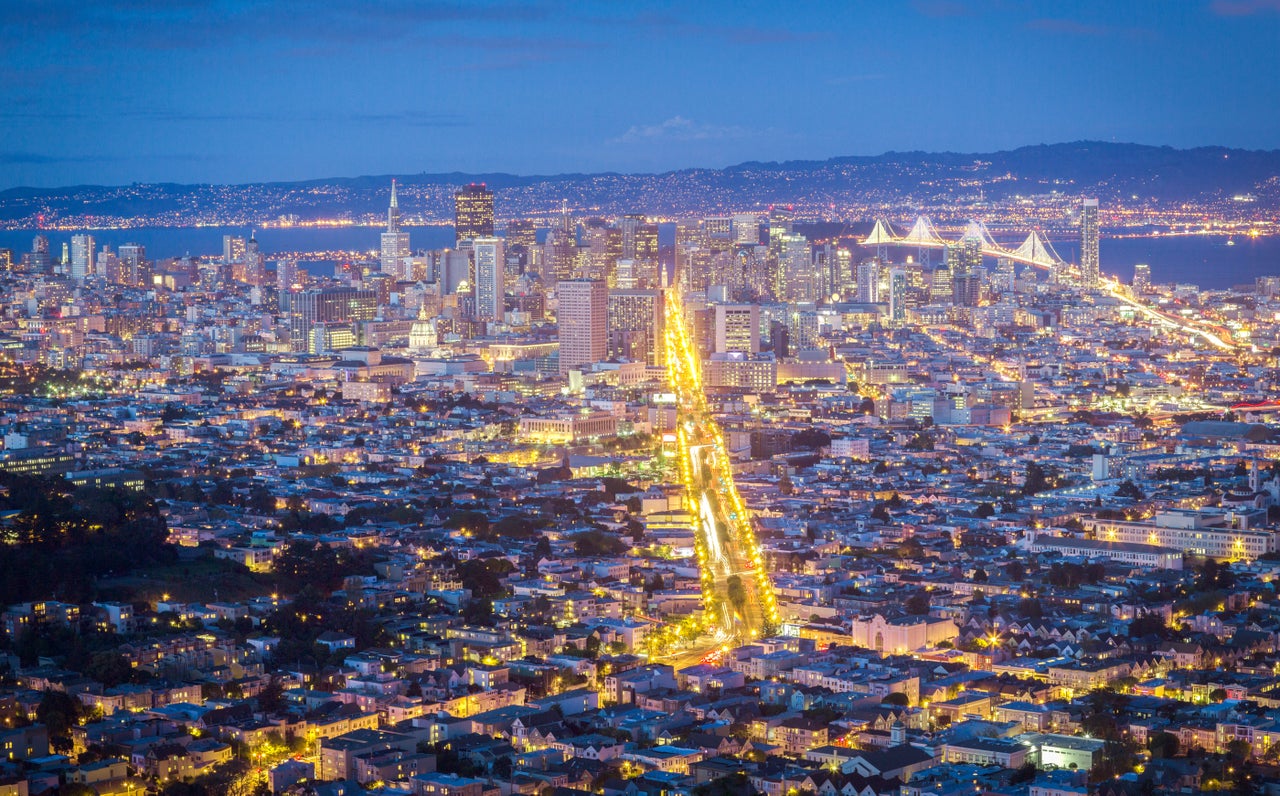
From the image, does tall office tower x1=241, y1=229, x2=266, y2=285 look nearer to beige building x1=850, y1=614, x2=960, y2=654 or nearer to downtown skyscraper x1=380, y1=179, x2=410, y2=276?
downtown skyscraper x1=380, y1=179, x2=410, y2=276

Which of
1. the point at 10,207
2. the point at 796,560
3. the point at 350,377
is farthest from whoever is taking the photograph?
the point at 10,207

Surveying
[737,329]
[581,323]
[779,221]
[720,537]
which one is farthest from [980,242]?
[720,537]

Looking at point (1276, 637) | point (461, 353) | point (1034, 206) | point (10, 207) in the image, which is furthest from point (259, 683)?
point (1034, 206)

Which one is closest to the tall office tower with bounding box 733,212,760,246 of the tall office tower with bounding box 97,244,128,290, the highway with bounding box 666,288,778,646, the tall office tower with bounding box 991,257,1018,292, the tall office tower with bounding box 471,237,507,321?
the tall office tower with bounding box 991,257,1018,292

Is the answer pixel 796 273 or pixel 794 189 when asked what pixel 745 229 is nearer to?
pixel 796 273

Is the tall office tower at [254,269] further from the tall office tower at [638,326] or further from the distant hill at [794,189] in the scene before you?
the tall office tower at [638,326]

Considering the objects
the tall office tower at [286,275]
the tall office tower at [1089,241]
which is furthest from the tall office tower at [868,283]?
the tall office tower at [286,275]

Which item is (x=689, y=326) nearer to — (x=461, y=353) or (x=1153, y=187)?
(x=461, y=353)
